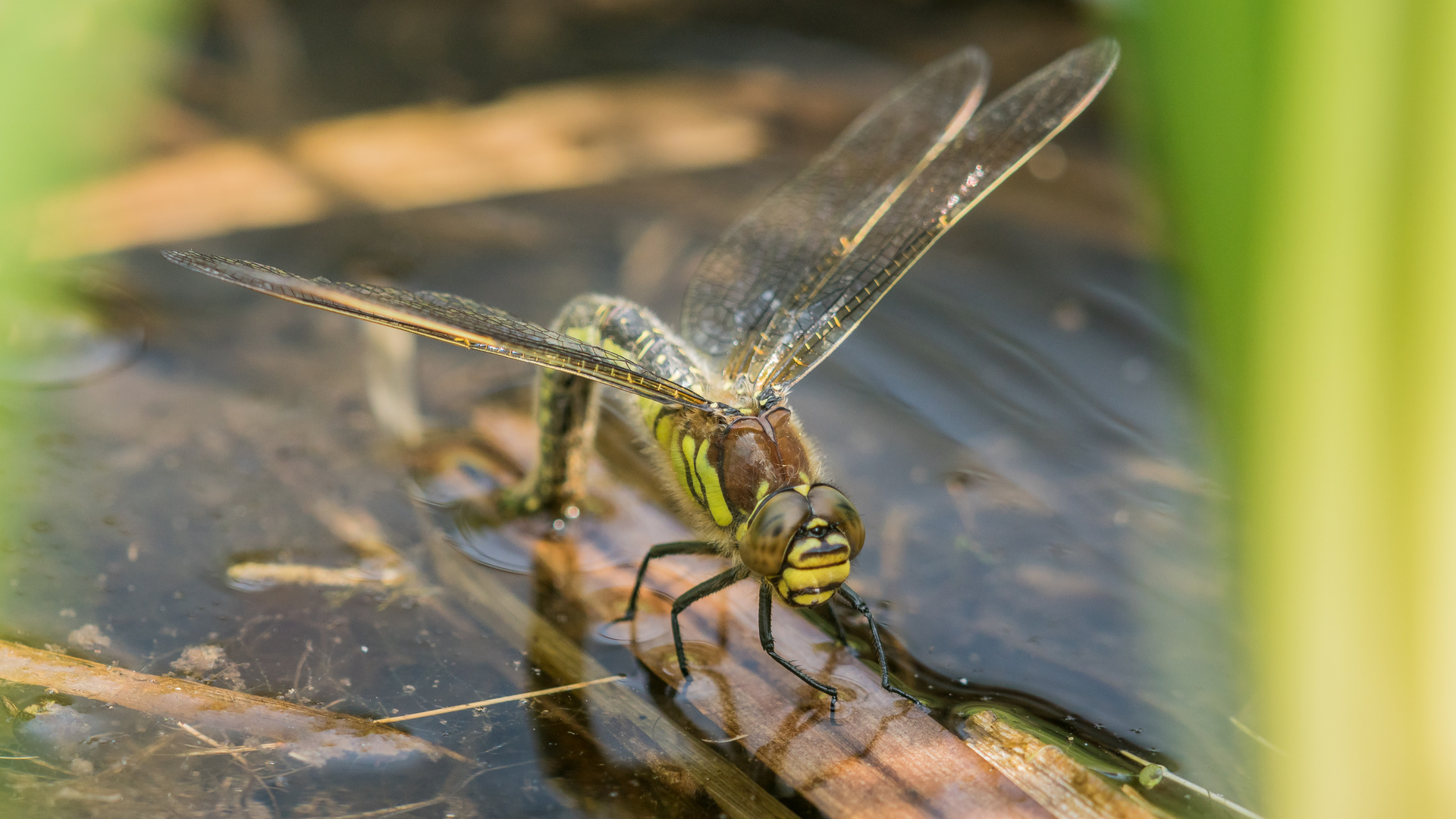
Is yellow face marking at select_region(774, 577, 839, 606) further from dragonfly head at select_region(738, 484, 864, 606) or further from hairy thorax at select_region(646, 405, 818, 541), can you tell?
hairy thorax at select_region(646, 405, 818, 541)

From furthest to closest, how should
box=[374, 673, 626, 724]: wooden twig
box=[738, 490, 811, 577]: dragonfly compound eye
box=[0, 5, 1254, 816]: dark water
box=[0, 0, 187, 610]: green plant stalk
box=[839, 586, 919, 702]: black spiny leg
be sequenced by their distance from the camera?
box=[839, 586, 919, 702]: black spiny leg < box=[738, 490, 811, 577]: dragonfly compound eye < box=[374, 673, 626, 724]: wooden twig < box=[0, 5, 1254, 816]: dark water < box=[0, 0, 187, 610]: green plant stalk

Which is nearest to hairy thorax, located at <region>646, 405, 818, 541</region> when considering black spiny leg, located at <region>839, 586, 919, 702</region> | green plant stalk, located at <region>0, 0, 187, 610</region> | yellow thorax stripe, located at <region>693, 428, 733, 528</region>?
yellow thorax stripe, located at <region>693, 428, 733, 528</region>

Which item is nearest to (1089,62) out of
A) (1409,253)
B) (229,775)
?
(1409,253)

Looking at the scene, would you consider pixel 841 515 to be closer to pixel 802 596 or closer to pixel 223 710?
pixel 802 596

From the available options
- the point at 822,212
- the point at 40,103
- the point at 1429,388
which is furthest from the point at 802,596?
the point at 40,103

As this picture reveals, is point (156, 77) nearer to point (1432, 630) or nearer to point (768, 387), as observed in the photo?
point (768, 387)
